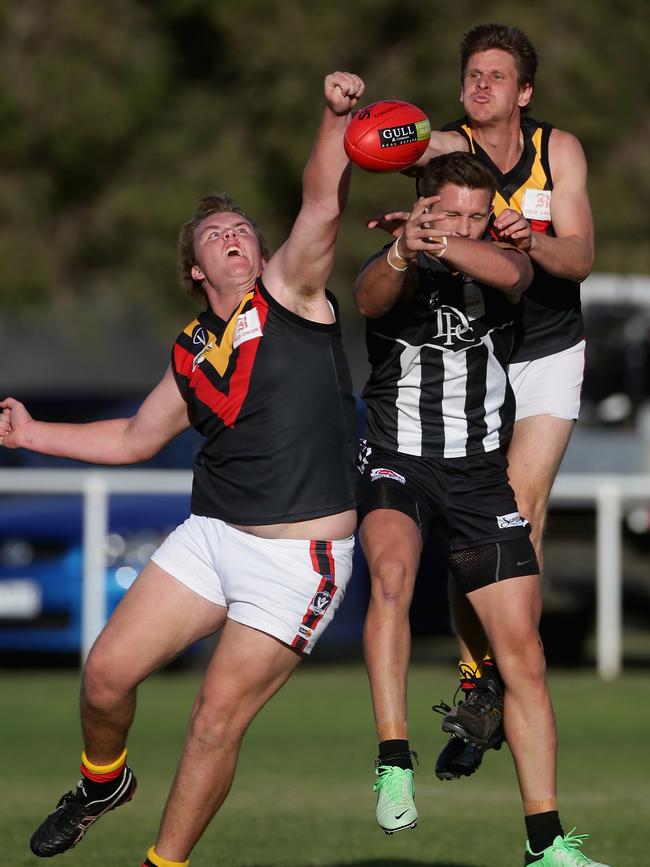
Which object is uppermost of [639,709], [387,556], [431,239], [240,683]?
[431,239]

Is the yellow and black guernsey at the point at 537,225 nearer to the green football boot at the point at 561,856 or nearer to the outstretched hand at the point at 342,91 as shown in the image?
the outstretched hand at the point at 342,91

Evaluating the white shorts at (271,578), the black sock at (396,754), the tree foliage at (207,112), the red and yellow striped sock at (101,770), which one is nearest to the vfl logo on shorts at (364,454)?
the white shorts at (271,578)

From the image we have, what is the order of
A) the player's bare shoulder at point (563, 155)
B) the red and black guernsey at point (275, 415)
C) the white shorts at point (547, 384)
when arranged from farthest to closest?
the white shorts at point (547, 384) < the player's bare shoulder at point (563, 155) < the red and black guernsey at point (275, 415)

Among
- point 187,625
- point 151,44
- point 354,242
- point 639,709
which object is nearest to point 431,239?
point 187,625

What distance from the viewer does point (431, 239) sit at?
246 inches

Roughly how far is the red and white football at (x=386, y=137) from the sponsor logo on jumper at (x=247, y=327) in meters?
0.69

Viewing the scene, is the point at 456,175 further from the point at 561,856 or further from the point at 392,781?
the point at 561,856

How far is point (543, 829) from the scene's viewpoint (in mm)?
6512

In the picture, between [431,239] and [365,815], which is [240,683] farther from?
[365,815]

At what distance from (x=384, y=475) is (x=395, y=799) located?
50.0 inches

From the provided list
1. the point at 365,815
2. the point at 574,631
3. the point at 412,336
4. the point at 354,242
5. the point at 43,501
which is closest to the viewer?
the point at 412,336

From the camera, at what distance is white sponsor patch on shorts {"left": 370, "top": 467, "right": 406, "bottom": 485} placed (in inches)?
271

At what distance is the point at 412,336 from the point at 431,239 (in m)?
0.70

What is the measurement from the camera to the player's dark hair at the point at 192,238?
6.83 metres
